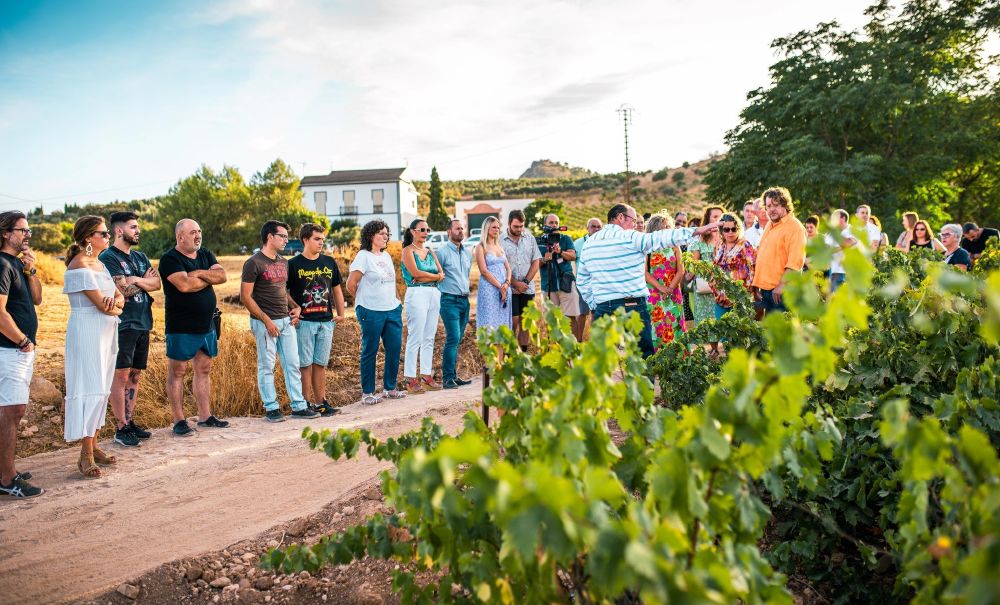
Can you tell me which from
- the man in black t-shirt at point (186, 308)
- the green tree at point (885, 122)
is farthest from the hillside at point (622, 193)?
the man in black t-shirt at point (186, 308)

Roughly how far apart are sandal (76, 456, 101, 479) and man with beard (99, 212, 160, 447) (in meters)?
0.74

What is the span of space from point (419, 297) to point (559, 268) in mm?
2148

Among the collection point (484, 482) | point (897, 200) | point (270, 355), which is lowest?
point (270, 355)

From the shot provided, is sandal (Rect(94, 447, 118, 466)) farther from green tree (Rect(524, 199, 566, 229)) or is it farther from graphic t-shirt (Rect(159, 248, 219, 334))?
green tree (Rect(524, 199, 566, 229))

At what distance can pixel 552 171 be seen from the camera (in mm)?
147250

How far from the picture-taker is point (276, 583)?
299cm

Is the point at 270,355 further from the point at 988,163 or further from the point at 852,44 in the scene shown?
the point at 988,163

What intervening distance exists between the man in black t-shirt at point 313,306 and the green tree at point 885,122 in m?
20.7

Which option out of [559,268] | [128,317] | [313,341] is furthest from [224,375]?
[559,268]

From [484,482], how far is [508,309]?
6329 mm

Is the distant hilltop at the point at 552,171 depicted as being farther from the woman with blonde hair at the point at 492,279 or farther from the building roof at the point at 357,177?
the woman with blonde hair at the point at 492,279

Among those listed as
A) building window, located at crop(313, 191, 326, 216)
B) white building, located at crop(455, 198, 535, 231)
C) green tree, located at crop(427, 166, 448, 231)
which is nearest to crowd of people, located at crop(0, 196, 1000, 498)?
green tree, located at crop(427, 166, 448, 231)

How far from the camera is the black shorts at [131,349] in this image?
5395mm

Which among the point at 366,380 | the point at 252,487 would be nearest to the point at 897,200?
the point at 366,380
